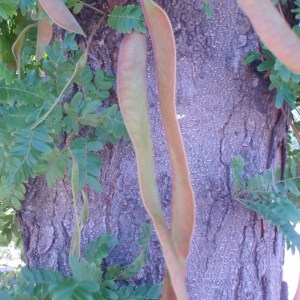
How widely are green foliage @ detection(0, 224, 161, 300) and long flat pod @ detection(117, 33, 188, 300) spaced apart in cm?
25

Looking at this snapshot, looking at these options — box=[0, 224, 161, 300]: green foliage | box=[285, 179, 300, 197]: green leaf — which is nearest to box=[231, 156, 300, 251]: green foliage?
box=[285, 179, 300, 197]: green leaf

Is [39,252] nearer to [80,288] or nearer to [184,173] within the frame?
[80,288]

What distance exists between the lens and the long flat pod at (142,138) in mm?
465

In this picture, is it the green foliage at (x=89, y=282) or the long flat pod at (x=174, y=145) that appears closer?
the long flat pod at (x=174, y=145)

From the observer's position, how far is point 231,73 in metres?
0.81

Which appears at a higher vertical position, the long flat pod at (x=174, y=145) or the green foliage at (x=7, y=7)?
the green foliage at (x=7, y=7)

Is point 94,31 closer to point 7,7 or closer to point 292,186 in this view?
point 7,7

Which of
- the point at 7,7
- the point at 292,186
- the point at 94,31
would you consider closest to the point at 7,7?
the point at 7,7

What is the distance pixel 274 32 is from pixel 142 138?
13cm

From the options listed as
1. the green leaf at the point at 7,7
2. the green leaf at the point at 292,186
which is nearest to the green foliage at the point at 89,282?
the green leaf at the point at 292,186

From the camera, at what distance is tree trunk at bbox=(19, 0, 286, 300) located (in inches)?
31.2

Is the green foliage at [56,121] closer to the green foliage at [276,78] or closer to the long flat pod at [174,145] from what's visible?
the green foliage at [276,78]

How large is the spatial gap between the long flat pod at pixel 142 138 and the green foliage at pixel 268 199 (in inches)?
11.3

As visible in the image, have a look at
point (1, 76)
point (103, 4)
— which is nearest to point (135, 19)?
point (103, 4)
